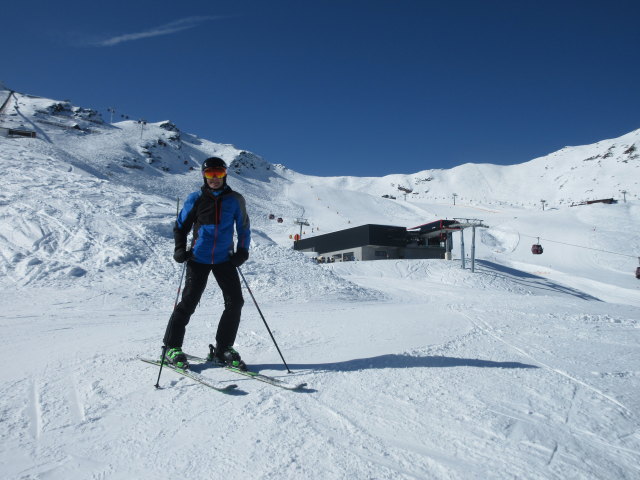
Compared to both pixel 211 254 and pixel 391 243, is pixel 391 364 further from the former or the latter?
pixel 391 243

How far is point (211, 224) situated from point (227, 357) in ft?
4.22

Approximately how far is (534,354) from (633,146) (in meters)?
205

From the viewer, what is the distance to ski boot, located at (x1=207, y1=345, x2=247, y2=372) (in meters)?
3.54

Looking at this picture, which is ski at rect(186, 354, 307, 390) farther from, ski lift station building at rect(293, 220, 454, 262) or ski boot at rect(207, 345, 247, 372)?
ski lift station building at rect(293, 220, 454, 262)

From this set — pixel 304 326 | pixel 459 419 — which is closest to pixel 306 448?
pixel 459 419

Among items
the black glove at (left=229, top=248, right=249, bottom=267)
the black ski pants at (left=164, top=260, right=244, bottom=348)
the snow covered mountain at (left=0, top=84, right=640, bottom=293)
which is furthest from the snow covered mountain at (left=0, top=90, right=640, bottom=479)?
the black glove at (left=229, top=248, right=249, bottom=267)

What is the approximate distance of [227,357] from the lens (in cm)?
366

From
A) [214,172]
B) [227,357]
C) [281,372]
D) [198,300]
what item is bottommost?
[281,372]

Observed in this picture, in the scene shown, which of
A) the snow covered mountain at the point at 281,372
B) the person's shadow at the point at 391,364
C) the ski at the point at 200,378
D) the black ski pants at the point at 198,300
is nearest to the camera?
the snow covered mountain at the point at 281,372

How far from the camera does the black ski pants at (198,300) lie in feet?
12.2

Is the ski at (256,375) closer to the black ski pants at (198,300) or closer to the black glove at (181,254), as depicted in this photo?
the black ski pants at (198,300)

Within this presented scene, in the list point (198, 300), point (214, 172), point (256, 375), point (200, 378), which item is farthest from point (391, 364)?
point (214, 172)

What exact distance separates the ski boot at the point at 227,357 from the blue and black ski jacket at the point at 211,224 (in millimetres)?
867

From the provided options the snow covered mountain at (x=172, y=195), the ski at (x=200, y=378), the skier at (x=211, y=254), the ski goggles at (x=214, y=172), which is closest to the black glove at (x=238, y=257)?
the skier at (x=211, y=254)
